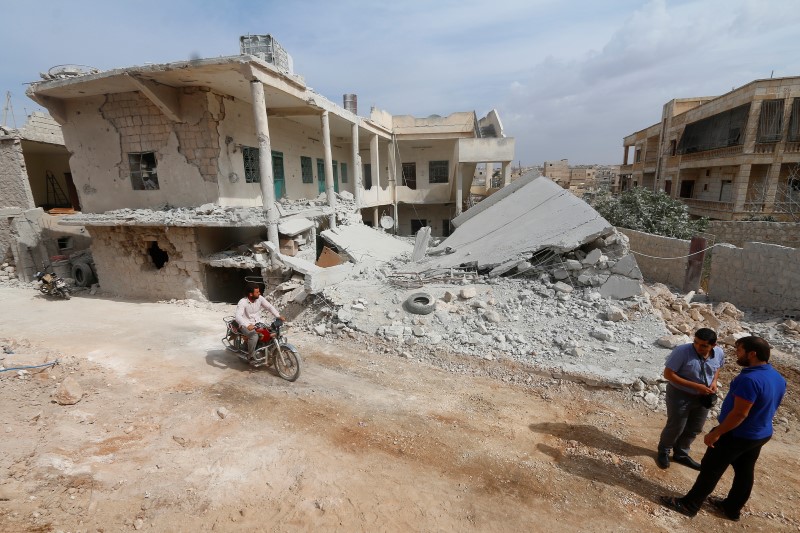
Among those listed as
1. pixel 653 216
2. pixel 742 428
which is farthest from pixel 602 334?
pixel 653 216

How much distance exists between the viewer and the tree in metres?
13.9

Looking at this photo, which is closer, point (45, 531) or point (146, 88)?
point (45, 531)

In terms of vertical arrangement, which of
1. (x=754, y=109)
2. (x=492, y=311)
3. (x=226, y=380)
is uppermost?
(x=754, y=109)

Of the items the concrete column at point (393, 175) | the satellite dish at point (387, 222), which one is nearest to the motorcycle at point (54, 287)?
the satellite dish at point (387, 222)

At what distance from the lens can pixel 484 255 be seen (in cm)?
872

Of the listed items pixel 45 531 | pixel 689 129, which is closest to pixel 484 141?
pixel 689 129

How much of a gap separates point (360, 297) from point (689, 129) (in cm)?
2554

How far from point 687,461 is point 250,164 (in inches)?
488

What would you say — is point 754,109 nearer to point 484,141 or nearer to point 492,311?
point 484,141

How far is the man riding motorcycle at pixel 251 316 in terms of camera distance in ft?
19.7

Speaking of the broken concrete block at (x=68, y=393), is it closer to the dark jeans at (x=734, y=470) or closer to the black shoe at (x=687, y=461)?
the dark jeans at (x=734, y=470)

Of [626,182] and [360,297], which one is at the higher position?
[626,182]

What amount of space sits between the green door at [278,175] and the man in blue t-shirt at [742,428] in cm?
1305

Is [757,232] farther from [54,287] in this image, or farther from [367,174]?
[54,287]
